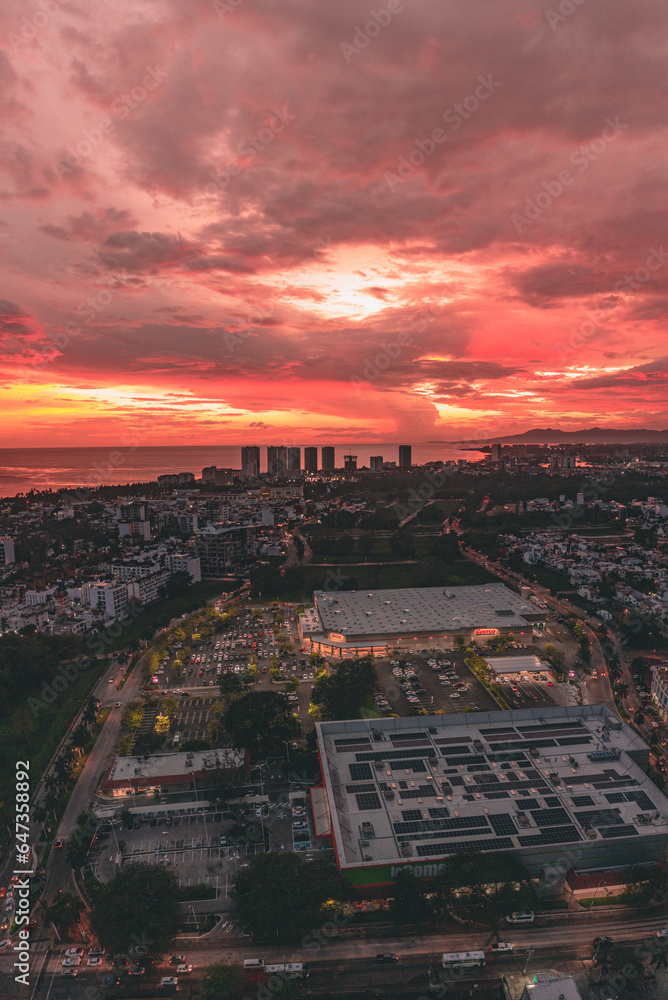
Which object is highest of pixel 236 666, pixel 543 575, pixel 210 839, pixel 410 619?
pixel 410 619

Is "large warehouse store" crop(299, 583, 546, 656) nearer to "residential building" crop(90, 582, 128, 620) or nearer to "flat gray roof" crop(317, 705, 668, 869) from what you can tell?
"flat gray roof" crop(317, 705, 668, 869)

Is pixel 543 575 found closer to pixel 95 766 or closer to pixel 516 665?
pixel 516 665

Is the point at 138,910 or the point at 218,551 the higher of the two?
the point at 218,551

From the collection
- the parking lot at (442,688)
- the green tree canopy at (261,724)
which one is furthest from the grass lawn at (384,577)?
the green tree canopy at (261,724)

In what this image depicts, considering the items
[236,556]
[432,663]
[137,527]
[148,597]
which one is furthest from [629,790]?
[137,527]

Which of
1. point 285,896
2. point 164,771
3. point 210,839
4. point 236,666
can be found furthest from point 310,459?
point 285,896

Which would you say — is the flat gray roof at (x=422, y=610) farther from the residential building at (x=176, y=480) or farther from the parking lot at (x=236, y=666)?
the residential building at (x=176, y=480)
